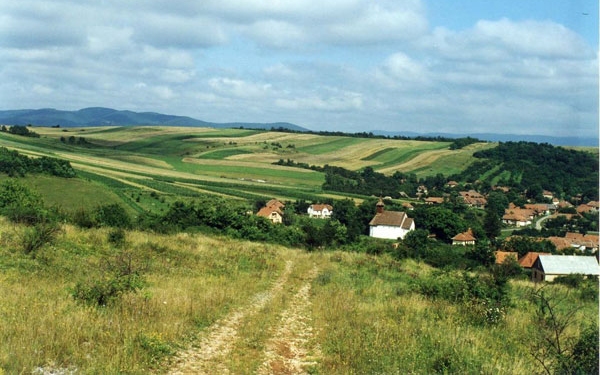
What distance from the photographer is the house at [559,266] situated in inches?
1016

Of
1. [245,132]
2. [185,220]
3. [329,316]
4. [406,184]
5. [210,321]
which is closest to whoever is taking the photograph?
[210,321]

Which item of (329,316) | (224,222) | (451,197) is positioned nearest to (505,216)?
(451,197)

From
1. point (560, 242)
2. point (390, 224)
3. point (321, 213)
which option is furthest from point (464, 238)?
point (560, 242)

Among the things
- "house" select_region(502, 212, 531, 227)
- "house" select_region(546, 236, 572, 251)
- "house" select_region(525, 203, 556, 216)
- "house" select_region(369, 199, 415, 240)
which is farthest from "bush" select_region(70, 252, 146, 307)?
"house" select_region(502, 212, 531, 227)

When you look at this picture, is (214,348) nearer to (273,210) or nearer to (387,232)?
(273,210)

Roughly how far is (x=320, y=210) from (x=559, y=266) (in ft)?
127

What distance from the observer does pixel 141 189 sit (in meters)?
66.1

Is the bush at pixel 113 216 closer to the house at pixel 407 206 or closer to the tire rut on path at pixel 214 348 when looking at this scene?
the tire rut on path at pixel 214 348

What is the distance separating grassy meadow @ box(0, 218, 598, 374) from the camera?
7.02 metres

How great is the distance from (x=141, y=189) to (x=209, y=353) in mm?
61552

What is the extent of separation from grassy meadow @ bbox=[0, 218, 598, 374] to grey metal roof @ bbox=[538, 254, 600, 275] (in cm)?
1070

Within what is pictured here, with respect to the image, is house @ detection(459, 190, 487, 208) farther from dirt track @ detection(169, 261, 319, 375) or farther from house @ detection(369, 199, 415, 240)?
dirt track @ detection(169, 261, 319, 375)

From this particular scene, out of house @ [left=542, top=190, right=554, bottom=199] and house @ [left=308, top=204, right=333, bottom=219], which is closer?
house @ [left=308, top=204, right=333, bottom=219]

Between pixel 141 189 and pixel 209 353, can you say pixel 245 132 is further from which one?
pixel 209 353
